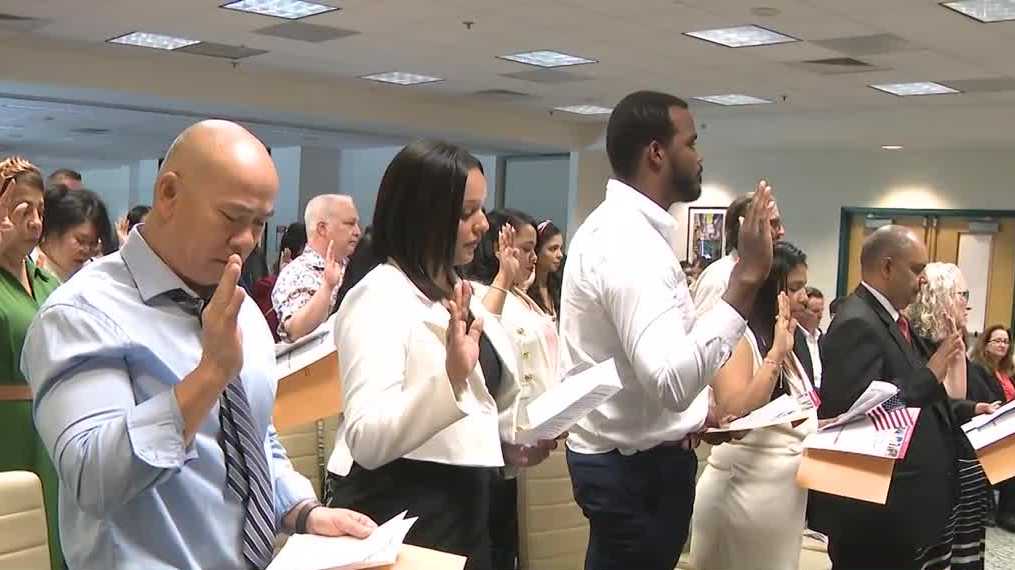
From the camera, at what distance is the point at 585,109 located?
1141cm

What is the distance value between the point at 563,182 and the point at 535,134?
1895 mm

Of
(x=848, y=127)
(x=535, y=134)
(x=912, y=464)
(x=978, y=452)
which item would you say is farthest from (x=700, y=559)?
(x=535, y=134)

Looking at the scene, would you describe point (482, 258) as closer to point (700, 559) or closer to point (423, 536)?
point (700, 559)

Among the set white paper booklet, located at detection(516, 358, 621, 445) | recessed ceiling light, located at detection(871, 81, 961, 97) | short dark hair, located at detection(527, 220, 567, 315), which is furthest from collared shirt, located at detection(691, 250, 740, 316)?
recessed ceiling light, located at detection(871, 81, 961, 97)

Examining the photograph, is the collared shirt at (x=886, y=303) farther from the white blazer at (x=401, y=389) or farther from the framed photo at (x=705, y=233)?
the framed photo at (x=705, y=233)

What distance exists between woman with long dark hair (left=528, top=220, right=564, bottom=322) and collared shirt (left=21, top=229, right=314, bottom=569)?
3494 millimetres

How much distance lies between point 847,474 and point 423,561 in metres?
1.62

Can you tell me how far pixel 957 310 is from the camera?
313 centimetres

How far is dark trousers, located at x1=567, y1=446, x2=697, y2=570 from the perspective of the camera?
2.06 metres

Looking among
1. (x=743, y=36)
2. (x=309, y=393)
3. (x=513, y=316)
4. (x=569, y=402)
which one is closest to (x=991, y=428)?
(x=513, y=316)

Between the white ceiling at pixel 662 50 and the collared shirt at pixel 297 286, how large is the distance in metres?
3.08

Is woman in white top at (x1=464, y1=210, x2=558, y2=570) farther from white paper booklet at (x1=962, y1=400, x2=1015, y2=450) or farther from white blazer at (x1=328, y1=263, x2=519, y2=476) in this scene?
white paper booklet at (x1=962, y1=400, x2=1015, y2=450)

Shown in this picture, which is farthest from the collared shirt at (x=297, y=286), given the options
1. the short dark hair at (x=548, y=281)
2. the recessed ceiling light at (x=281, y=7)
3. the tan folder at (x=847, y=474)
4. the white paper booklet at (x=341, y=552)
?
the recessed ceiling light at (x=281, y=7)

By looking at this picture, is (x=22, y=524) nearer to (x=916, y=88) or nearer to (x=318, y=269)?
(x=318, y=269)
